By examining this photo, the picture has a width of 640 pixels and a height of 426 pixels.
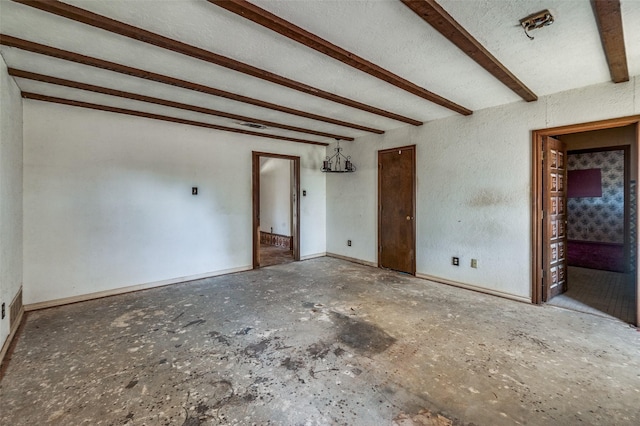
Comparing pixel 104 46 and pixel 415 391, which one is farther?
pixel 104 46

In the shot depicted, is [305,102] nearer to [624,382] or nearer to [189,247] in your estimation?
[189,247]

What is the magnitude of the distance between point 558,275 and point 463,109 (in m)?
2.48

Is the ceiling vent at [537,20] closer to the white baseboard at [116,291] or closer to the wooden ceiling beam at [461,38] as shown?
the wooden ceiling beam at [461,38]

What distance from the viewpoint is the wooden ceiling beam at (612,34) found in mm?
1749

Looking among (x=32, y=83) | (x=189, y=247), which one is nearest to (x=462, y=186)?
(x=189, y=247)

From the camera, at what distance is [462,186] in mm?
4051

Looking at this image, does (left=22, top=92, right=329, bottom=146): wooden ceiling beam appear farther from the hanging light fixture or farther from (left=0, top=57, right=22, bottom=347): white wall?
the hanging light fixture

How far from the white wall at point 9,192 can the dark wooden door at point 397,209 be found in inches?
184

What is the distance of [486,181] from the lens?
12.5ft

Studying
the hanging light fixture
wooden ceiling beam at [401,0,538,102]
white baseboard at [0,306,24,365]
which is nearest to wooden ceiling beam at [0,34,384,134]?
the hanging light fixture

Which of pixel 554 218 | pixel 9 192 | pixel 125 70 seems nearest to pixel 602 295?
pixel 554 218

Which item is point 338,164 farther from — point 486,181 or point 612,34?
point 612,34

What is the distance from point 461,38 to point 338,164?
3.97 m

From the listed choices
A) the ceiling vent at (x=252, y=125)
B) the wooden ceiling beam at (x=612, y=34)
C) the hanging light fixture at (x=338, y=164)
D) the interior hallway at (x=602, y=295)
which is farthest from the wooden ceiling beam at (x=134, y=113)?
the interior hallway at (x=602, y=295)
